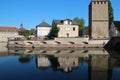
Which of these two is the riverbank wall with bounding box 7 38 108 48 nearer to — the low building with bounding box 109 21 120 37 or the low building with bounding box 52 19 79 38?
the low building with bounding box 52 19 79 38

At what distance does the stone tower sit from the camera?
49000 millimetres

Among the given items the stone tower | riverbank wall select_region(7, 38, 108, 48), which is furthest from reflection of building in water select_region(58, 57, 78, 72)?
the stone tower

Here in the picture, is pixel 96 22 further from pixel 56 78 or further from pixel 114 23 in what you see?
pixel 56 78

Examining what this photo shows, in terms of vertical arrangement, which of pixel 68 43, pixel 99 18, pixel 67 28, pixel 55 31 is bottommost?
pixel 68 43

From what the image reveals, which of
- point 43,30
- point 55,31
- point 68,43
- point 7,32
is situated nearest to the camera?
point 68,43

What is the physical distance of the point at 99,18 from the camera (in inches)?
1930

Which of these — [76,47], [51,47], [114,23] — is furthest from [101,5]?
[51,47]

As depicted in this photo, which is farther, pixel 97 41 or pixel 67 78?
pixel 97 41

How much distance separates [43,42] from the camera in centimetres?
4772

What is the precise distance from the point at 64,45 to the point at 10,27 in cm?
5909

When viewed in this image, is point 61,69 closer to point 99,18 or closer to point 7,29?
point 99,18

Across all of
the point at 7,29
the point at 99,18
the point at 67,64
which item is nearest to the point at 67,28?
the point at 99,18

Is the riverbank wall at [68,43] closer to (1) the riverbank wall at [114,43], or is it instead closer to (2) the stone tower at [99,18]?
(1) the riverbank wall at [114,43]

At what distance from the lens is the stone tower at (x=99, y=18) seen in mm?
49000
